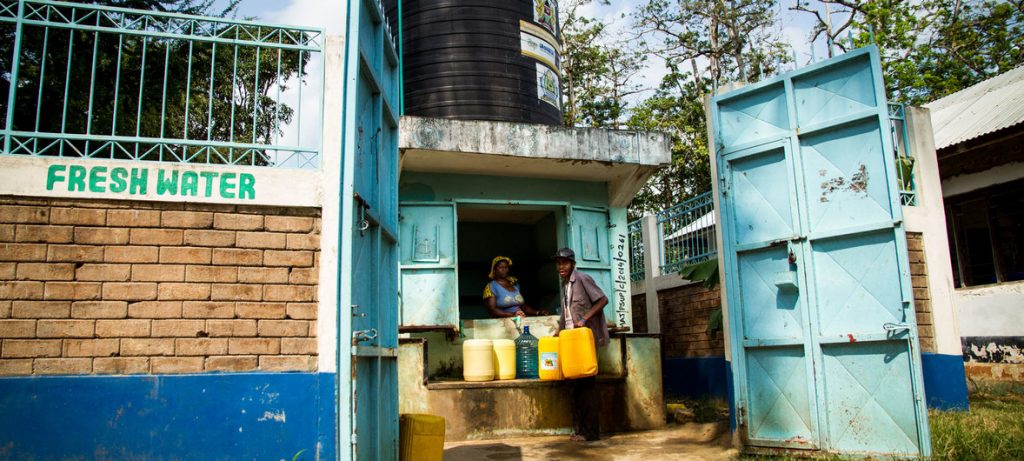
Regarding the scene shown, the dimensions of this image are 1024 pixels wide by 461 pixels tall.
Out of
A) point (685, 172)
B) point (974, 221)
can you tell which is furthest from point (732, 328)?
point (685, 172)

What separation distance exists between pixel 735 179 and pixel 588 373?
2.11 metres

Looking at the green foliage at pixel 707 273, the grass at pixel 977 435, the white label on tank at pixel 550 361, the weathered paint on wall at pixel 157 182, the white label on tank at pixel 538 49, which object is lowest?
the grass at pixel 977 435

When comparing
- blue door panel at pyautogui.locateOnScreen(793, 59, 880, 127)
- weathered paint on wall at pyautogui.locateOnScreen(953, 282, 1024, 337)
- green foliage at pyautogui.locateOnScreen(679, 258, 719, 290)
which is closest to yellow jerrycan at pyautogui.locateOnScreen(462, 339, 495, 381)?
green foliage at pyautogui.locateOnScreen(679, 258, 719, 290)

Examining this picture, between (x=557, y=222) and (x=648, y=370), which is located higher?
(x=557, y=222)

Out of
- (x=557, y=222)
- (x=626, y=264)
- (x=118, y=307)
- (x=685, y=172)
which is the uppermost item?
(x=685, y=172)

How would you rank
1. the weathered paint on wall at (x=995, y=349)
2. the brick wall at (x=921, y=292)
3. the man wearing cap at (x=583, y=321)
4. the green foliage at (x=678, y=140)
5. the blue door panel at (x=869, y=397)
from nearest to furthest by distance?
the blue door panel at (x=869, y=397) < the man wearing cap at (x=583, y=321) < the brick wall at (x=921, y=292) < the weathered paint on wall at (x=995, y=349) < the green foliage at (x=678, y=140)

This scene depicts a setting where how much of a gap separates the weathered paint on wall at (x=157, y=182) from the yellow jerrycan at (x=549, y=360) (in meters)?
3.60

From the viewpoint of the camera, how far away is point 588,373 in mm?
6430

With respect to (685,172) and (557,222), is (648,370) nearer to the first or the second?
(557,222)

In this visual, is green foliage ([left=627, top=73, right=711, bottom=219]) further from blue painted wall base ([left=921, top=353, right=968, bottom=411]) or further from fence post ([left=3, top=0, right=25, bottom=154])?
fence post ([left=3, top=0, right=25, bottom=154])

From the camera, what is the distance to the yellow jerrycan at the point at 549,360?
7204 millimetres

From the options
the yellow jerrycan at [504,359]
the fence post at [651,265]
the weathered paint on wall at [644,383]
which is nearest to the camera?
the yellow jerrycan at [504,359]

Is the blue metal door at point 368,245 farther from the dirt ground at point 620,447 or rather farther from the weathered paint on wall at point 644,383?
the weathered paint on wall at point 644,383

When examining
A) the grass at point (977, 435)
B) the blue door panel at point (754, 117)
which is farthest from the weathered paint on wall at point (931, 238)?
the blue door panel at point (754, 117)
